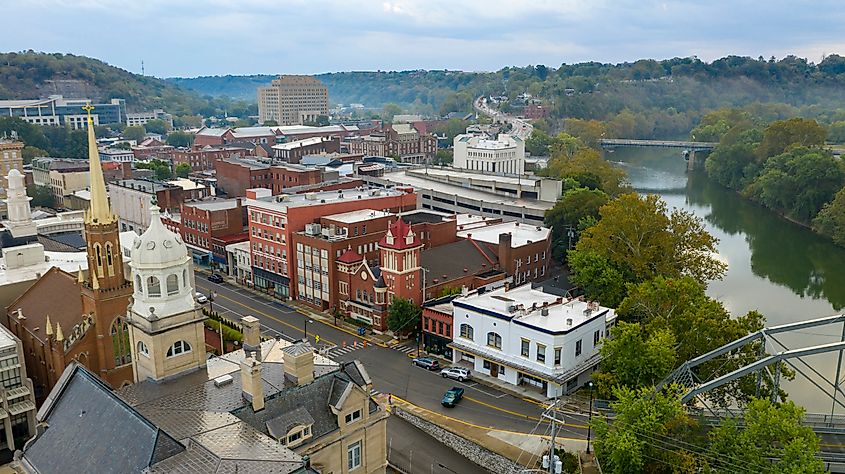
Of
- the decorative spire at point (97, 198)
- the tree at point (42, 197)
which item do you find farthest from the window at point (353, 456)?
the tree at point (42, 197)

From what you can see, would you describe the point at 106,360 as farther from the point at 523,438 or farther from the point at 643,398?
the point at 643,398

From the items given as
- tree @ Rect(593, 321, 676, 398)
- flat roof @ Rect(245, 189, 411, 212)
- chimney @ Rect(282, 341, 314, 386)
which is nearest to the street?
tree @ Rect(593, 321, 676, 398)

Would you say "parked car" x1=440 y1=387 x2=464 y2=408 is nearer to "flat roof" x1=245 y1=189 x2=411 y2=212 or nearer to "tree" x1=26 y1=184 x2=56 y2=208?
"flat roof" x1=245 y1=189 x2=411 y2=212

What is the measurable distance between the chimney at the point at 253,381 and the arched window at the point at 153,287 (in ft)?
25.7

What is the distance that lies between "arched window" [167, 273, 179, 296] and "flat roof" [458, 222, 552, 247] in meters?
42.2

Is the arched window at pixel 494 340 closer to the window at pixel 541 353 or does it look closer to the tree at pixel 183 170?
the window at pixel 541 353

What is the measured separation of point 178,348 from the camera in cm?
3447

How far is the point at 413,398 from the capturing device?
161 feet

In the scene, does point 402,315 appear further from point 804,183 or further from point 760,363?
point 804,183

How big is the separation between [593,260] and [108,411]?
4584 centimetres

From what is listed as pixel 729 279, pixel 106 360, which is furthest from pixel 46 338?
pixel 729 279

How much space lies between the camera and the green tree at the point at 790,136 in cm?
14162

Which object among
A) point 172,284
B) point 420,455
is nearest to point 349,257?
point 420,455

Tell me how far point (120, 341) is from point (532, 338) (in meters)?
28.4
